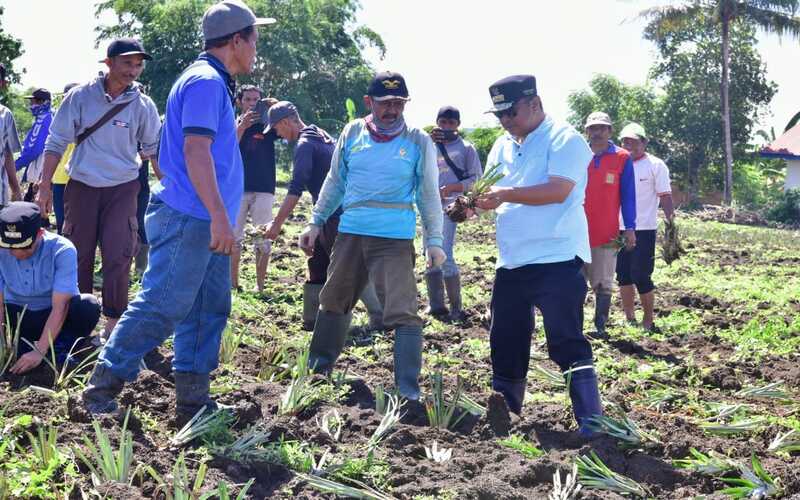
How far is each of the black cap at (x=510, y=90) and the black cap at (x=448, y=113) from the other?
3999 millimetres

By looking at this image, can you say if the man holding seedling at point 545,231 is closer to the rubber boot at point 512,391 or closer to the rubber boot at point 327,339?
the rubber boot at point 512,391

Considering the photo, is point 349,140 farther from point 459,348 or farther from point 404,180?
point 459,348

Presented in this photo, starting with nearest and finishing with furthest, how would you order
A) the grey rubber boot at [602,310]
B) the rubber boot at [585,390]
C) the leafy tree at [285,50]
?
the rubber boot at [585,390], the grey rubber boot at [602,310], the leafy tree at [285,50]

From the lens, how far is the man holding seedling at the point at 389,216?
610 cm

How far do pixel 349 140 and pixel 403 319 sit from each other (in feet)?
3.68

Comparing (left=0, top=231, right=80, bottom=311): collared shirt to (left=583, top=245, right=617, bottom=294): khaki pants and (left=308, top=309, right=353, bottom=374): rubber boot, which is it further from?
(left=583, top=245, right=617, bottom=294): khaki pants

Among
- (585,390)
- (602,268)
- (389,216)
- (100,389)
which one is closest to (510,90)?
(389,216)

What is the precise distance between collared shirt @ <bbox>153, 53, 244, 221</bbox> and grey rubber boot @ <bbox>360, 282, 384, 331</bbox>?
3.46m

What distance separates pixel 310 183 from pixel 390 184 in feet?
6.46

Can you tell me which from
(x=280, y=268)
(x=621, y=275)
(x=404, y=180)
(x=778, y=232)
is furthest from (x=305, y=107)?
(x=404, y=180)

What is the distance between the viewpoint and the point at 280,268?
12109 mm

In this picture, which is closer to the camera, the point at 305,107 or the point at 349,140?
the point at 349,140

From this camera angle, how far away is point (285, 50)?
41594 mm

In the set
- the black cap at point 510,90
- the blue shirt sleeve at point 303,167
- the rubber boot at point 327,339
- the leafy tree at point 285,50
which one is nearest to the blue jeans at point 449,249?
the blue shirt sleeve at point 303,167
